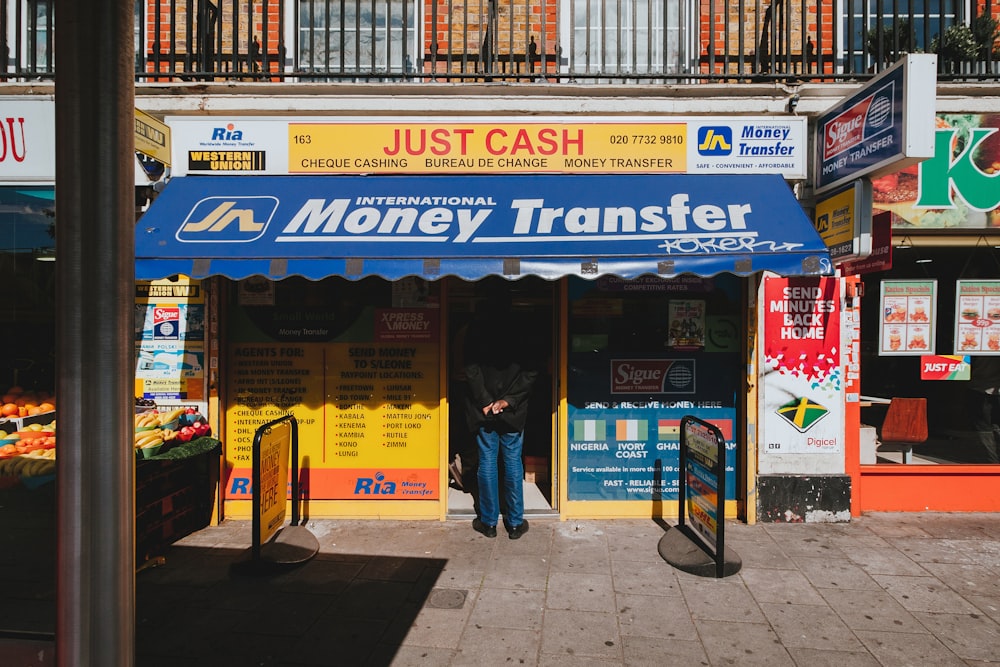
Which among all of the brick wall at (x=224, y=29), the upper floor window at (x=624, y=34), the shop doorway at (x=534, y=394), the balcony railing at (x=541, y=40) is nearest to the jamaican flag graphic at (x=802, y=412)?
the shop doorway at (x=534, y=394)

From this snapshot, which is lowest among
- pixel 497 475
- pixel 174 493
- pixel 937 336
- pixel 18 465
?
pixel 174 493

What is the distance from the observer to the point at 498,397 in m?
5.12

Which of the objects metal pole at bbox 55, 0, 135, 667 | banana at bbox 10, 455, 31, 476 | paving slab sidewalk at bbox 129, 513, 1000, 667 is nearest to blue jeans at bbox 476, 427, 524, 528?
paving slab sidewalk at bbox 129, 513, 1000, 667

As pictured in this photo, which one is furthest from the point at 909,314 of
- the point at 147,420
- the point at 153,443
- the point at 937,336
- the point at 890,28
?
the point at 147,420

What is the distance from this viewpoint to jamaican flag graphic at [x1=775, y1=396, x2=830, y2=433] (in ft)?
18.2

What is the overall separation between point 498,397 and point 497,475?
0.74 metres

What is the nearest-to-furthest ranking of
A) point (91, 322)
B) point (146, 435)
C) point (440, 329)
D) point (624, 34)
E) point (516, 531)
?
point (91, 322), point (146, 435), point (516, 531), point (440, 329), point (624, 34)

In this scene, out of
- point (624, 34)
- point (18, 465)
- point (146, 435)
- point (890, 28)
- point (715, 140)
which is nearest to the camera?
point (18, 465)

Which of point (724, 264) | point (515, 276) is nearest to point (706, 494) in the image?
point (724, 264)

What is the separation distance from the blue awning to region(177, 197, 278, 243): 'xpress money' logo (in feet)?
0.05

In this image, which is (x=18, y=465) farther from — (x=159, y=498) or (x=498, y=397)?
(x=498, y=397)

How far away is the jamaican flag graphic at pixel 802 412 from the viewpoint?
555 centimetres

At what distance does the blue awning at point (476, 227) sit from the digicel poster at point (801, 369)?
108 cm

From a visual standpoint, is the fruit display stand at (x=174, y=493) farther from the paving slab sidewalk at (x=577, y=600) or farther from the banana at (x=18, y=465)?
the banana at (x=18, y=465)
